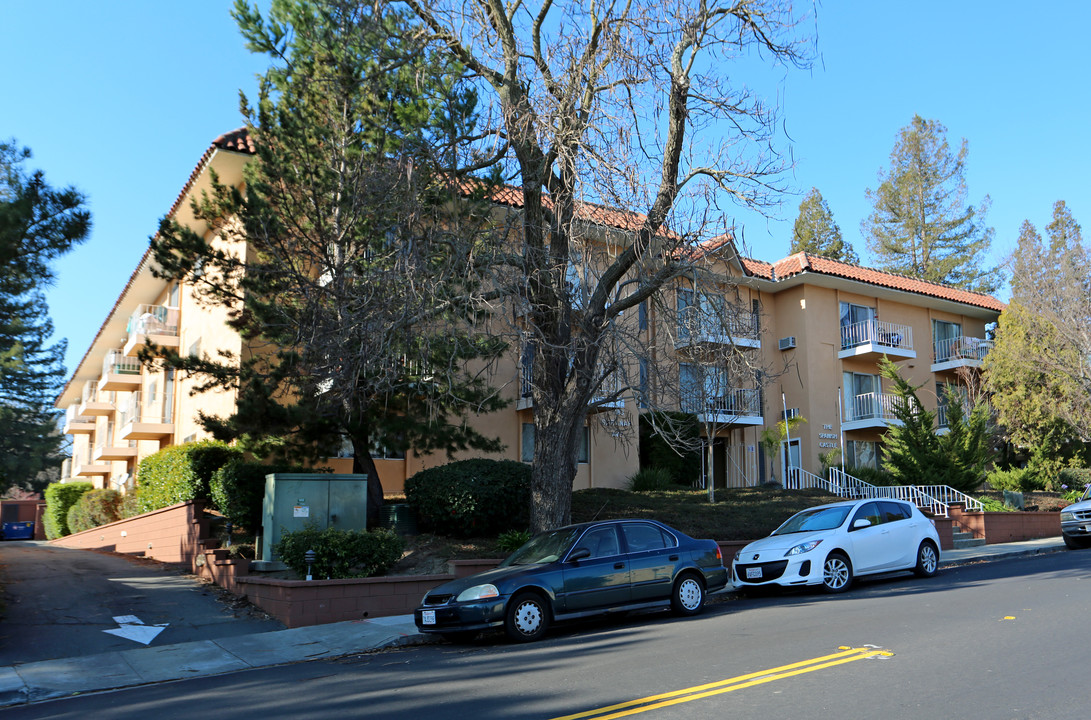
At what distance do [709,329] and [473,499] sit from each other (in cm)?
535

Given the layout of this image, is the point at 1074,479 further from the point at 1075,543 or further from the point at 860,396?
the point at 1075,543

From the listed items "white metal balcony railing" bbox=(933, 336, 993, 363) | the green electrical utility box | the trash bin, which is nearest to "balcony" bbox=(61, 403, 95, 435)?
the trash bin

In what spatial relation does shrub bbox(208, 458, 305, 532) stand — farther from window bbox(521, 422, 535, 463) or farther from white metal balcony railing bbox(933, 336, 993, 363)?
white metal balcony railing bbox(933, 336, 993, 363)

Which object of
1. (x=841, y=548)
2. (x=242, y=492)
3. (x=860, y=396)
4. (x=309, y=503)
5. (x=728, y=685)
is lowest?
(x=728, y=685)

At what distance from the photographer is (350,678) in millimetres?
8398

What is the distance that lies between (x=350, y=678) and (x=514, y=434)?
15.8m

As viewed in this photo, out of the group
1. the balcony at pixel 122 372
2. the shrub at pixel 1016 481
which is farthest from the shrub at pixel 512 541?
the balcony at pixel 122 372

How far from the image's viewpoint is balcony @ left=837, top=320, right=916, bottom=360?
31.1 metres

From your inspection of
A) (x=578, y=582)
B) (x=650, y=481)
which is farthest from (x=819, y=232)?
(x=578, y=582)

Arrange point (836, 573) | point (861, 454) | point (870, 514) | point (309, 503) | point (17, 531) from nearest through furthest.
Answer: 1. point (836, 573)
2. point (870, 514)
3. point (309, 503)
4. point (861, 454)
5. point (17, 531)

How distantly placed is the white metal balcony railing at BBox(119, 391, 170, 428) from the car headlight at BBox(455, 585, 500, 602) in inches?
875

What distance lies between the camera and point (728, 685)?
6.95m

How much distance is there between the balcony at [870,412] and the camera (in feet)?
100

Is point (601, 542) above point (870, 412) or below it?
below
